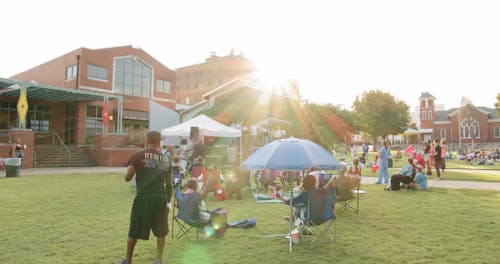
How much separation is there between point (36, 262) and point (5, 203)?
19.0 feet

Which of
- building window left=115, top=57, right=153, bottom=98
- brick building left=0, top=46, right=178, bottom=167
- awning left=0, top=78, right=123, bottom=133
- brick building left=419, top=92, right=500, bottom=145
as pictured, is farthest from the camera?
brick building left=419, top=92, right=500, bottom=145

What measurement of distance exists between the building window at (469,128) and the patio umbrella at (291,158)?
81323mm

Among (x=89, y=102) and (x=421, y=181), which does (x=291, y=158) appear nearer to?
(x=421, y=181)

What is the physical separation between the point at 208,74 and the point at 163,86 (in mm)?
29537

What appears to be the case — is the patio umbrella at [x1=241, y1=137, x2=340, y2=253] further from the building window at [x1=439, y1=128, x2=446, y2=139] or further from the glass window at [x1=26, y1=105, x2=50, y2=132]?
the building window at [x1=439, y1=128, x2=446, y2=139]

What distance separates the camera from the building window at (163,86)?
1475 inches

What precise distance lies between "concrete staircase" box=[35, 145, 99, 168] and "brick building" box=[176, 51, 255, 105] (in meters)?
40.5

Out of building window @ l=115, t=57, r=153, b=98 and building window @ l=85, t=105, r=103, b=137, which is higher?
building window @ l=115, t=57, r=153, b=98

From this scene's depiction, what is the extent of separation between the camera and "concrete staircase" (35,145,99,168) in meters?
23.0

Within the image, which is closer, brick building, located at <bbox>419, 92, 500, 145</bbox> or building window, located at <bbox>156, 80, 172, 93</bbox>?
building window, located at <bbox>156, 80, 172, 93</bbox>

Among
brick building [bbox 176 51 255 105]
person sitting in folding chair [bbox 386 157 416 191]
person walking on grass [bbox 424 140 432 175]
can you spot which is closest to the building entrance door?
person sitting in folding chair [bbox 386 157 416 191]

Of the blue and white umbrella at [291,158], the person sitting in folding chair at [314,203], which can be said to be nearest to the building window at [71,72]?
the blue and white umbrella at [291,158]

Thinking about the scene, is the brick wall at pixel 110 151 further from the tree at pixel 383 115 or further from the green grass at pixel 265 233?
the tree at pixel 383 115

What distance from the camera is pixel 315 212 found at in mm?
5652
